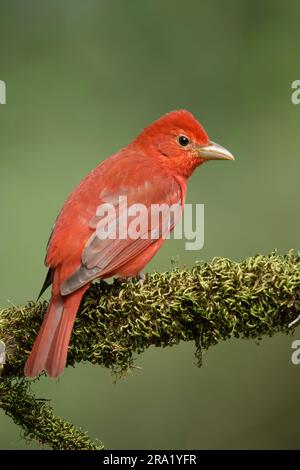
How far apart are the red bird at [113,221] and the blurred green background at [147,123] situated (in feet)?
2.83

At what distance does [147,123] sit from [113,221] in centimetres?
228

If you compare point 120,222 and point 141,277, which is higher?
point 120,222

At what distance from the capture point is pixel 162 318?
3191 mm

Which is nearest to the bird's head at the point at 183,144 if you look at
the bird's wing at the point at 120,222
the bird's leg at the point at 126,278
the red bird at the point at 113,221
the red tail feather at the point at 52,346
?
the red bird at the point at 113,221

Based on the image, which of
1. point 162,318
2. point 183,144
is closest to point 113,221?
point 162,318

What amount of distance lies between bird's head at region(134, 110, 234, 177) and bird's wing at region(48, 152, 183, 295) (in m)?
0.17

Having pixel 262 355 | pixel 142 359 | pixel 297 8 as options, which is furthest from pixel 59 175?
pixel 297 8

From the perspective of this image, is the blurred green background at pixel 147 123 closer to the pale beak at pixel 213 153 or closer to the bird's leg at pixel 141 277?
the pale beak at pixel 213 153

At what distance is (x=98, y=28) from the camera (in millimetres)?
6539

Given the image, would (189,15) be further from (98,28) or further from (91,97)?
(91,97)

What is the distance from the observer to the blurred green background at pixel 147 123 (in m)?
5.20

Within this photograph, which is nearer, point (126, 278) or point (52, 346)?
point (52, 346)

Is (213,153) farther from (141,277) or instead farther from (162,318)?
(162,318)

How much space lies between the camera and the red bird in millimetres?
3309
